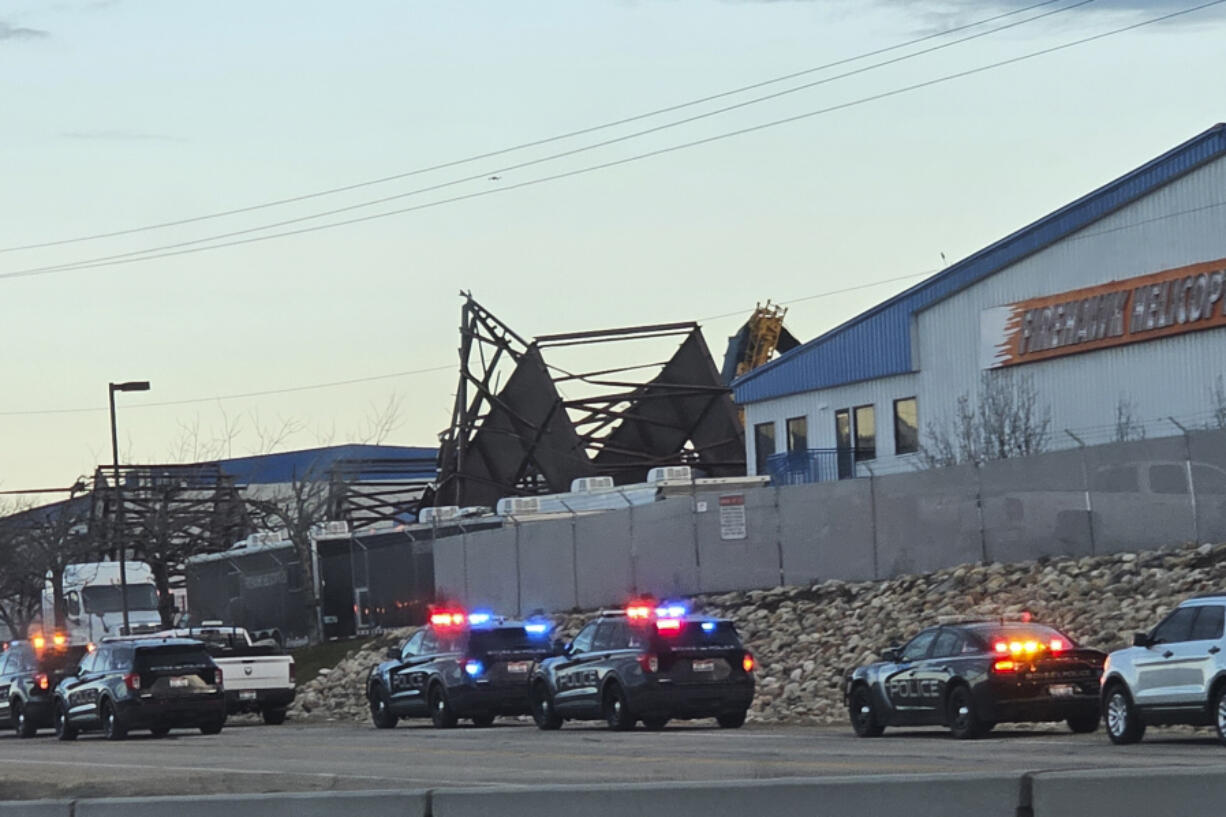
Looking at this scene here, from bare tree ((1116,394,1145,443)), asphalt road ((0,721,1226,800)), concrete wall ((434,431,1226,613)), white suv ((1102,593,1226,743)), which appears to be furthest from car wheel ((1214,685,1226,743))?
bare tree ((1116,394,1145,443))

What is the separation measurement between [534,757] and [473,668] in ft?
35.2

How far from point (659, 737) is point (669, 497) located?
23335 mm

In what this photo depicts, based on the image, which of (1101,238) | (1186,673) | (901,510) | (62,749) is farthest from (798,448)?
(1186,673)

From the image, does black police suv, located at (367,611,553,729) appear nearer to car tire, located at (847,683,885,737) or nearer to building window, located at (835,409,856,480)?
car tire, located at (847,683,885,737)

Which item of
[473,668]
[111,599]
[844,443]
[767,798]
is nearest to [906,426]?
[844,443]

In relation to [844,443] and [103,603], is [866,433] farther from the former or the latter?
[103,603]

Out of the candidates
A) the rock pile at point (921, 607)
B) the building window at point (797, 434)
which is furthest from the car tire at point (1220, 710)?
the building window at point (797, 434)

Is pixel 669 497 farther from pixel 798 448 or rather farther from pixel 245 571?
pixel 245 571

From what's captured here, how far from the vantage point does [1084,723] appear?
82.7 feet

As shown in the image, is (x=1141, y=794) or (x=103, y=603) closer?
(x=1141, y=794)

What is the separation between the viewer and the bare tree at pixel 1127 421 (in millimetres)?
45219

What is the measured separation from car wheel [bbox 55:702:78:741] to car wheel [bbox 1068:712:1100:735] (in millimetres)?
18317

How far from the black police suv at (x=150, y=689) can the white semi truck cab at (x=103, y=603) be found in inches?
971

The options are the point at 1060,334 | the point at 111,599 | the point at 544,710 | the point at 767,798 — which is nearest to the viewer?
the point at 767,798
